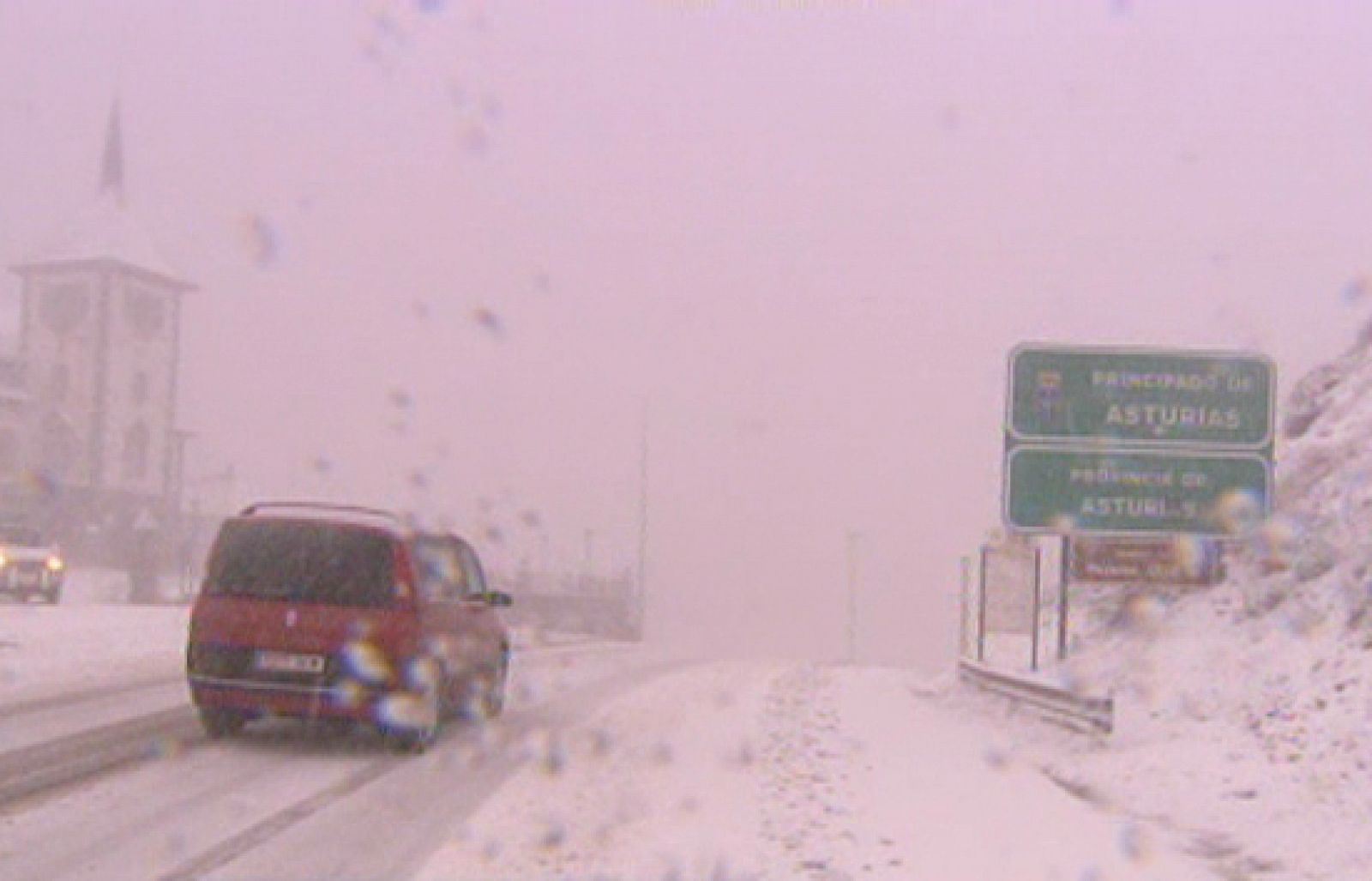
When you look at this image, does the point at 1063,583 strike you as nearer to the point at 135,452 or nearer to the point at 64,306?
the point at 135,452

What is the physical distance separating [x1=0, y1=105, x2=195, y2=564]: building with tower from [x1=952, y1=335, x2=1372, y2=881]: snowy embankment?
68518 mm

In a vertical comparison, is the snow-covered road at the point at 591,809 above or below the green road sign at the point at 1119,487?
below

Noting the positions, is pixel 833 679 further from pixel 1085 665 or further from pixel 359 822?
pixel 359 822

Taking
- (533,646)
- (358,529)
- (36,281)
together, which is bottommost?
(533,646)

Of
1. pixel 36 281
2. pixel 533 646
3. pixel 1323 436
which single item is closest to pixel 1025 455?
pixel 1323 436

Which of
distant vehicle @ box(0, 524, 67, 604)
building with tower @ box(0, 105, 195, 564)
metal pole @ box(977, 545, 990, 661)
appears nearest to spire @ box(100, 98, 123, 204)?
building with tower @ box(0, 105, 195, 564)

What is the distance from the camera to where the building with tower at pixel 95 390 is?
84750 millimetres

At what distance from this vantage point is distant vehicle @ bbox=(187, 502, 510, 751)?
12602mm

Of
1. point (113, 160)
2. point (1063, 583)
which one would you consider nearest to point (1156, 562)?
point (1063, 583)

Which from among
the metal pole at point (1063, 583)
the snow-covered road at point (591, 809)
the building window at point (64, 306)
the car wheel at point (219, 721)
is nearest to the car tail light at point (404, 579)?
the snow-covered road at point (591, 809)

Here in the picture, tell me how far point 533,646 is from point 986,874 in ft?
81.7

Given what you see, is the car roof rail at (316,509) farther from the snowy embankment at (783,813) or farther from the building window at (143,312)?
the building window at (143,312)

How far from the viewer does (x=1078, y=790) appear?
519 inches

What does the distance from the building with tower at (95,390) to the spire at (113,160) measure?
1418cm
